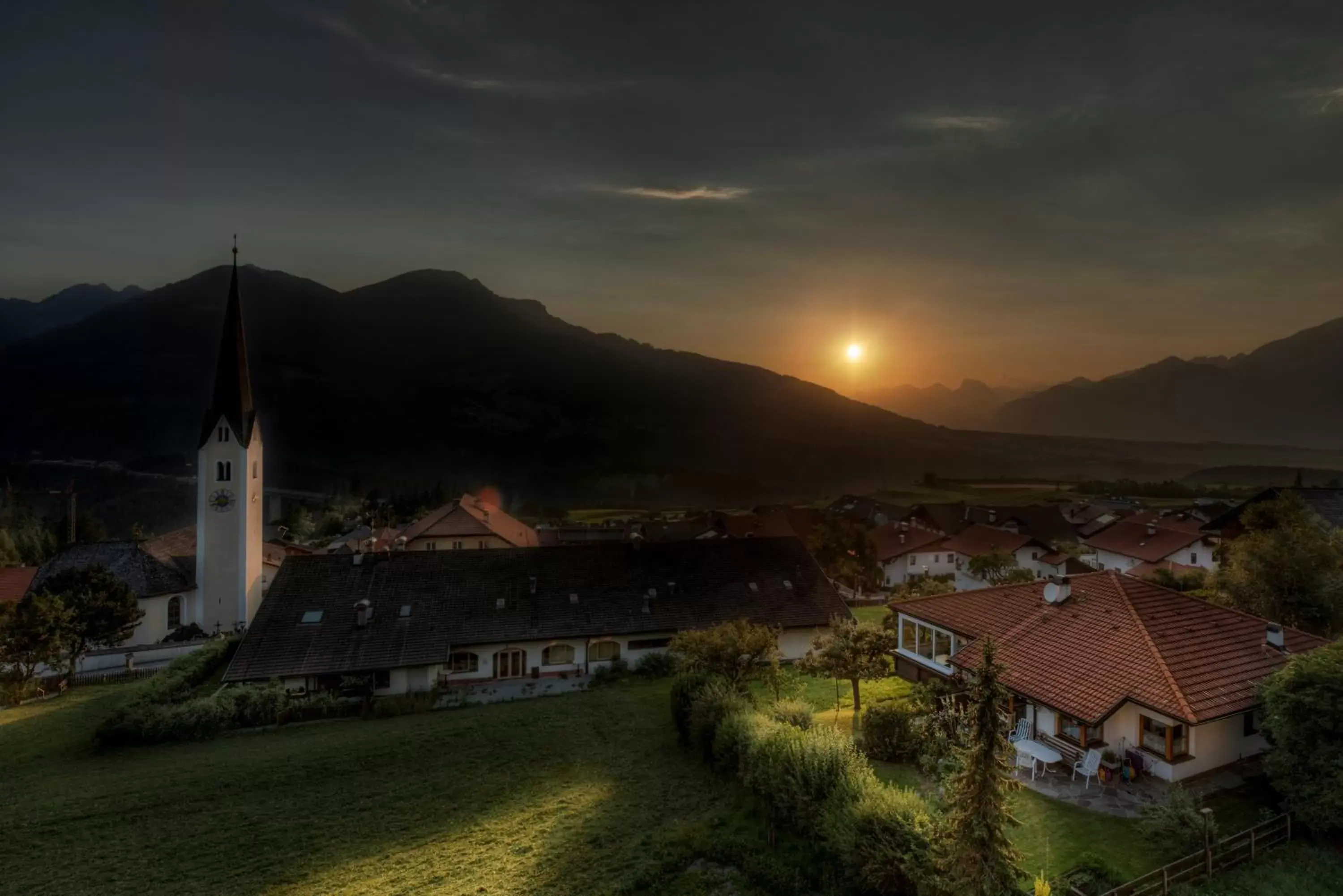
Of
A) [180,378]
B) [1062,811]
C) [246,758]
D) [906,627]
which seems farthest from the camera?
[180,378]

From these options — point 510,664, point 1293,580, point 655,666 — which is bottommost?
point 655,666

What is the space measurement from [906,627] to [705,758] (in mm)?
10554

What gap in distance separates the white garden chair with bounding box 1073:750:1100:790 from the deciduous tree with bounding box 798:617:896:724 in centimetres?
555

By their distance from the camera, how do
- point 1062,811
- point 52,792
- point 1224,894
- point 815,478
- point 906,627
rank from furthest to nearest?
point 815,478 < point 906,627 < point 52,792 < point 1062,811 < point 1224,894

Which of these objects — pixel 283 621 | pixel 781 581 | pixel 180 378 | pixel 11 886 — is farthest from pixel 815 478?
pixel 180 378

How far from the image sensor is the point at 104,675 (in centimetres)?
2911

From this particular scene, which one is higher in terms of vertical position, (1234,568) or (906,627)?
(1234,568)

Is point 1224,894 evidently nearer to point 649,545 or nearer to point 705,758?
point 705,758

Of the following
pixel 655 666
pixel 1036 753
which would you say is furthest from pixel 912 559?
pixel 1036 753

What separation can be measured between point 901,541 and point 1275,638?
43.9 m

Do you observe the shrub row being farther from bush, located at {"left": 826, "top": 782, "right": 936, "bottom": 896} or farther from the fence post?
the fence post

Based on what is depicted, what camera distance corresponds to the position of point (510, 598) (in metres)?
28.4

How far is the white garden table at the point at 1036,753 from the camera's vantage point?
1458 cm

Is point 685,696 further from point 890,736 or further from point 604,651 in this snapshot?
point 604,651
